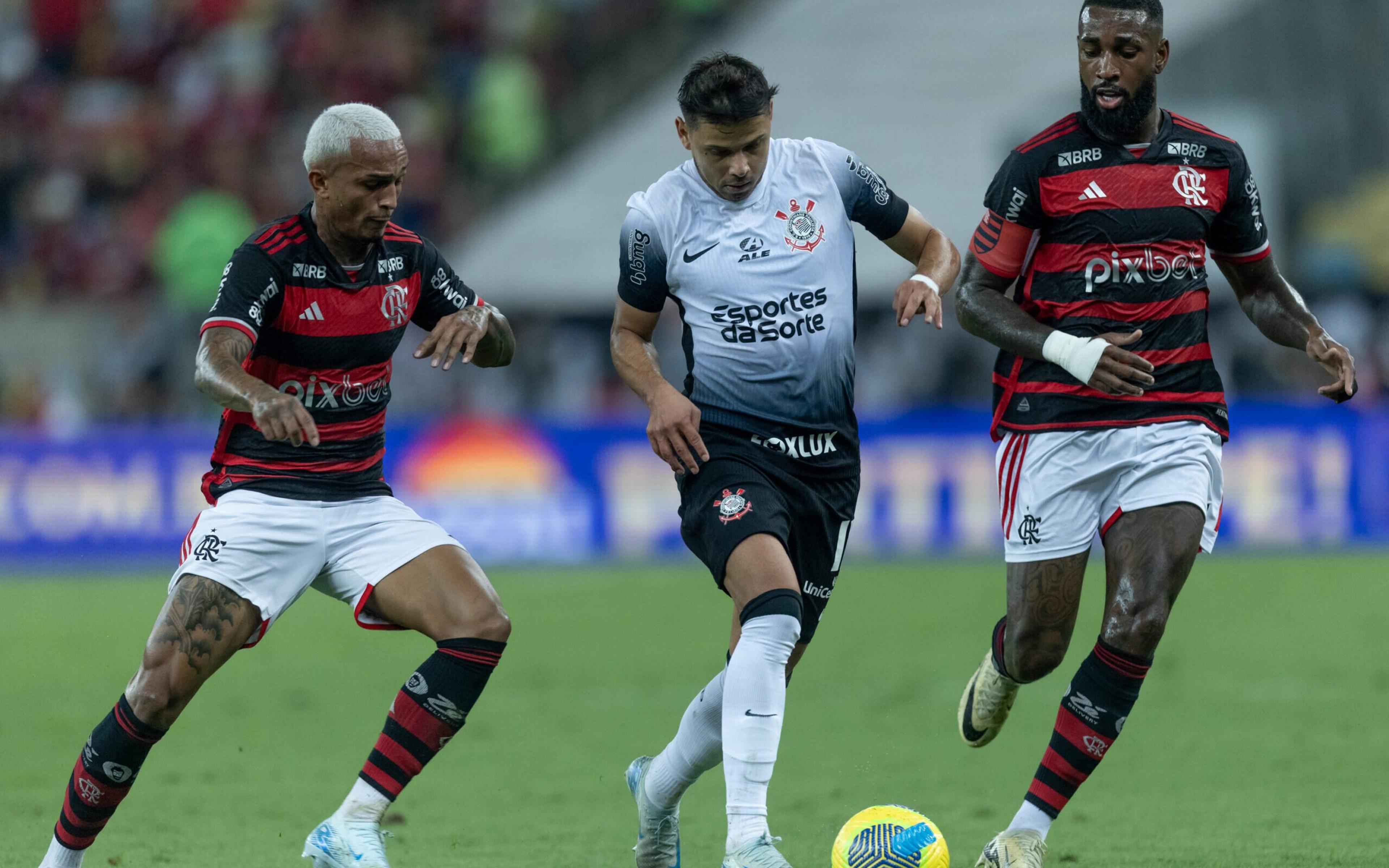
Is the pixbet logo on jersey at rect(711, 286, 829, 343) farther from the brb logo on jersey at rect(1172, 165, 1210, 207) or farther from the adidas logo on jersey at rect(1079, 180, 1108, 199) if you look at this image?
the brb logo on jersey at rect(1172, 165, 1210, 207)

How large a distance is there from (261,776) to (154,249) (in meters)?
11.9

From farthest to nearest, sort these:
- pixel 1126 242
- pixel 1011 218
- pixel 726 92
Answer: pixel 1011 218 → pixel 1126 242 → pixel 726 92

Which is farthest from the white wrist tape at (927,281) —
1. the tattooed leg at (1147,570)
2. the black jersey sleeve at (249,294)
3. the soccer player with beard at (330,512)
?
the black jersey sleeve at (249,294)

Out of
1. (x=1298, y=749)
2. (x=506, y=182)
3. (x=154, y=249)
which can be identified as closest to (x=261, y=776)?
(x=1298, y=749)

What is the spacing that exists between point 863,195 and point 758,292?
0.54 meters

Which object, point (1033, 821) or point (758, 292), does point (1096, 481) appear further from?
point (758, 292)

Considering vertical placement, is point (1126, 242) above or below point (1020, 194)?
below

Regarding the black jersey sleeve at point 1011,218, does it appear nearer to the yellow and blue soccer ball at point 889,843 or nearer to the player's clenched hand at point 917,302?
the player's clenched hand at point 917,302

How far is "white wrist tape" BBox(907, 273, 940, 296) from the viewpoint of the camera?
19.4 ft

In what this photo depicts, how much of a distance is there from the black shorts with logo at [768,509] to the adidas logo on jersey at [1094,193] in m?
1.22

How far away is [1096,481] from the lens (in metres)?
6.24

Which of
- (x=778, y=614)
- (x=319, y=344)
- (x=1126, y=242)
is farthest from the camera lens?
(x=1126, y=242)

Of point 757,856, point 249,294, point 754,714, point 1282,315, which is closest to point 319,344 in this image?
point 249,294

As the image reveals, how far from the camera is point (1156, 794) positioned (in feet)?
24.0
